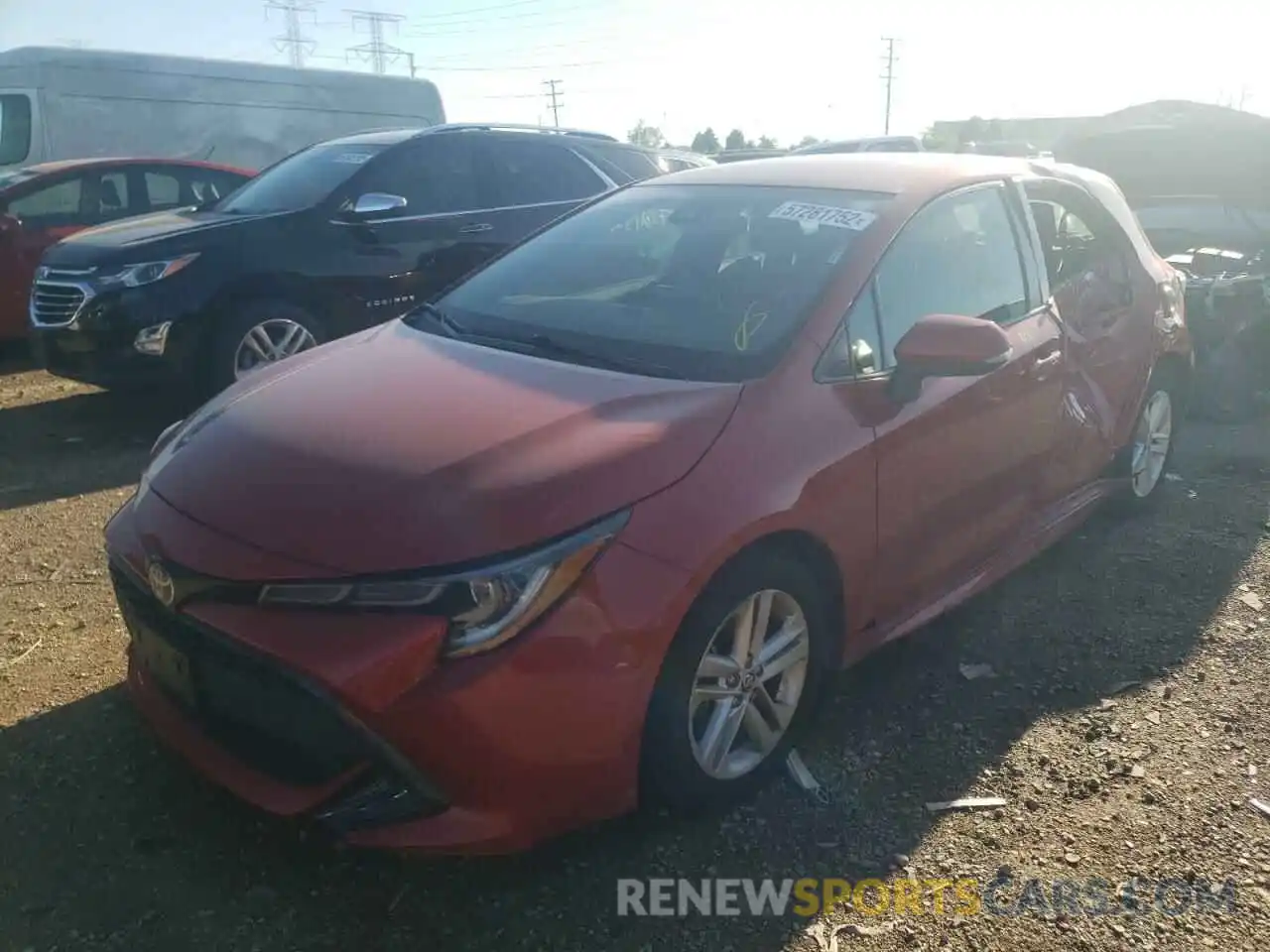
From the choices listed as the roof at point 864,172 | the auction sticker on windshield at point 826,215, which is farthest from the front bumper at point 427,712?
the roof at point 864,172

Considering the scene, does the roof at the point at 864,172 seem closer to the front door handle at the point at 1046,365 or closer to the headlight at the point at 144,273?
the front door handle at the point at 1046,365

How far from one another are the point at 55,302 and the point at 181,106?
7.45m

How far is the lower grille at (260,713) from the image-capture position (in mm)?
2234

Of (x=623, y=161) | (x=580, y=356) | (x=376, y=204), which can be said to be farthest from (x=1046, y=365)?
(x=623, y=161)

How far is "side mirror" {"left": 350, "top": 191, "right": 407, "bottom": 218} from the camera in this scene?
21.0ft

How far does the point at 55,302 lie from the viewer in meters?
6.22

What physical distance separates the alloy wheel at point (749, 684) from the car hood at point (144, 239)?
15.1 ft

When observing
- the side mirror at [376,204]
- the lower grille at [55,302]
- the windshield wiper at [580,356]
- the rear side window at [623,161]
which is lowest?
the lower grille at [55,302]

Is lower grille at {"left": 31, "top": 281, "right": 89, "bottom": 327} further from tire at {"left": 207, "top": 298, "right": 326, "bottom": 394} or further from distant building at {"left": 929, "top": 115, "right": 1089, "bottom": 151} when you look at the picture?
distant building at {"left": 929, "top": 115, "right": 1089, "bottom": 151}

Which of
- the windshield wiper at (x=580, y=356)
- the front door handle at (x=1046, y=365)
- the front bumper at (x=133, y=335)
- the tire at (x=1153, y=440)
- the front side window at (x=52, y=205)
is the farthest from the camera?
the front side window at (x=52, y=205)

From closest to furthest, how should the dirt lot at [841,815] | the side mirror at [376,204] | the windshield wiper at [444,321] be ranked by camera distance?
the dirt lot at [841,815], the windshield wiper at [444,321], the side mirror at [376,204]

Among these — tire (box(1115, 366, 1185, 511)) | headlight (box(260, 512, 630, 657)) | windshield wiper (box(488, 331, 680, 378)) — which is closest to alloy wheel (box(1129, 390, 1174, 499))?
tire (box(1115, 366, 1185, 511))

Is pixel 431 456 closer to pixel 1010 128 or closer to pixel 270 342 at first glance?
pixel 270 342

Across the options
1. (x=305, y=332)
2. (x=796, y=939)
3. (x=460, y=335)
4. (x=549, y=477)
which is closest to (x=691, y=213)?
(x=460, y=335)
